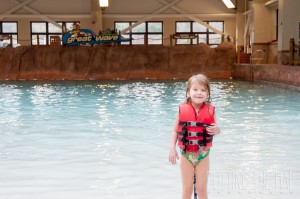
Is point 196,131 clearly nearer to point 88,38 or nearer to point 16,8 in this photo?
point 88,38

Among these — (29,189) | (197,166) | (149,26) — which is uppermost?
(149,26)

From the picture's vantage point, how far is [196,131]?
3064 mm

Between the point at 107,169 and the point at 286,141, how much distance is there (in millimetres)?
2642

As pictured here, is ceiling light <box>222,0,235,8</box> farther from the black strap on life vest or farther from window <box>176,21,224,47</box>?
the black strap on life vest

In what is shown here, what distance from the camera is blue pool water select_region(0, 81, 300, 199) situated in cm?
415

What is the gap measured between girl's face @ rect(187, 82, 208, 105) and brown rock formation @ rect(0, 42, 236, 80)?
19.3 metres

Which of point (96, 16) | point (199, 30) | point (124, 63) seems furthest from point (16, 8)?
point (199, 30)

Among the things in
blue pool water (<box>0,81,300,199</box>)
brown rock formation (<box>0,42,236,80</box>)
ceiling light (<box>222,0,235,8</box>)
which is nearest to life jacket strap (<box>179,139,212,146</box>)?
blue pool water (<box>0,81,300,199</box>)

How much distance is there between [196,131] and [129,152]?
277cm

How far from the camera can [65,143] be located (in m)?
6.39

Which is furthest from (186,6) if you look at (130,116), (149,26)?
(130,116)

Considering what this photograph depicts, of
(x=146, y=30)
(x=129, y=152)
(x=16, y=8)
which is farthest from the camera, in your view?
(x=146, y=30)

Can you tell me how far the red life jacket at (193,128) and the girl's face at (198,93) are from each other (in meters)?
0.06

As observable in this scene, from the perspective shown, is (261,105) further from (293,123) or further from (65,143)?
(65,143)
